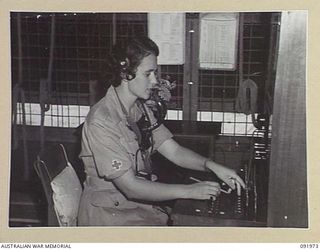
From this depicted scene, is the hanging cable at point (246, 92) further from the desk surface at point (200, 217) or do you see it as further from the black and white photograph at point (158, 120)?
the desk surface at point (200, 217)

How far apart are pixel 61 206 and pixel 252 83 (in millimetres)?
255

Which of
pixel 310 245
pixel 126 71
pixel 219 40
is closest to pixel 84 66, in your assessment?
pixel 126 71

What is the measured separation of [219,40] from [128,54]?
0.10m

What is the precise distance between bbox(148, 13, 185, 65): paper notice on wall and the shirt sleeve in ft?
0.32

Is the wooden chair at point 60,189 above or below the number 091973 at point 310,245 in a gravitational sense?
above

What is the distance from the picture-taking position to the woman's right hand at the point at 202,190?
2.36 feet

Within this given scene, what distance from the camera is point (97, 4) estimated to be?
705 millimetres

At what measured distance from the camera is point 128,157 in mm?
723

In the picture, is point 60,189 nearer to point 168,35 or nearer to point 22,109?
point 22,109

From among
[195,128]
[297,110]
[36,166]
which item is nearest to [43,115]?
[36,166]

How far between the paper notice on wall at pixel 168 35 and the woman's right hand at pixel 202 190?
0.45 ft

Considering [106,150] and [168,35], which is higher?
[168,35]

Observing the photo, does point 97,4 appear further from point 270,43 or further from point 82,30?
point 270,43

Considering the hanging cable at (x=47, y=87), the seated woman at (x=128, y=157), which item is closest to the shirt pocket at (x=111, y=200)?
the seated woman at (x=128, y=157)
